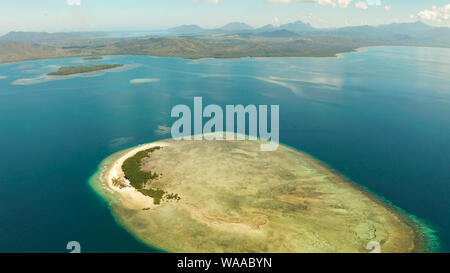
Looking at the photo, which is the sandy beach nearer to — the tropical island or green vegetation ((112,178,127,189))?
the tropical island

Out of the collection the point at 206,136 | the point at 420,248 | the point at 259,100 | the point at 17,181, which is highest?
the point at 259,100

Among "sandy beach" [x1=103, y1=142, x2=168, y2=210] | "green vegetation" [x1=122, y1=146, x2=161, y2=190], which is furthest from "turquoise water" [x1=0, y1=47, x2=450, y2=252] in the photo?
"green vegetation" [x1=122, y1=146, x2=161, y2=190]

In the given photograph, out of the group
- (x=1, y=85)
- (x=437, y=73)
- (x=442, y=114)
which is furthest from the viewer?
(x=437, y=73)

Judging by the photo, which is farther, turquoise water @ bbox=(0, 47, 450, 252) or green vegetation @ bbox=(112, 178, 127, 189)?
green vegetation @ bbox=(112, 178, 127, 189)

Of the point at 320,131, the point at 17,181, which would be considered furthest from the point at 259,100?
the point at 17,181

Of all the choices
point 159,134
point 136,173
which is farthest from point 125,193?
point 159,134

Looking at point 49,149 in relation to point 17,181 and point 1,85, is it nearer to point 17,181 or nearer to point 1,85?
point 17,181

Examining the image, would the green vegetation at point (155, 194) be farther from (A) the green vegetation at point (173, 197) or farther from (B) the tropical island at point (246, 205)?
(A) the green vegetation at point (173, 197)
